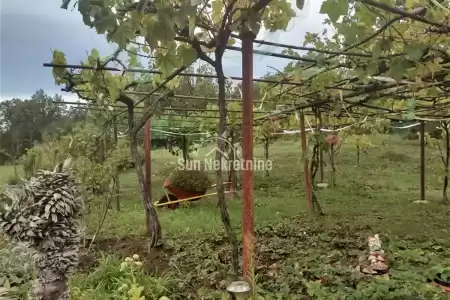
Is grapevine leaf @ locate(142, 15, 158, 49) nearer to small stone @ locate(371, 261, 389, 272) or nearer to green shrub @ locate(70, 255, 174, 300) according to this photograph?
green shrub @ locate(70, 255, 174, 300)

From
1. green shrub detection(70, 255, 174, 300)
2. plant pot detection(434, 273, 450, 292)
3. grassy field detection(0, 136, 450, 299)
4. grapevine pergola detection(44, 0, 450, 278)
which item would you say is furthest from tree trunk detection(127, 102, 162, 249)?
plant pot detection(434, 273, 450, 292)

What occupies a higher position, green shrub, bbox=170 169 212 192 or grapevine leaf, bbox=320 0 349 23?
grapevine leaf, bbox=320 0 349 23

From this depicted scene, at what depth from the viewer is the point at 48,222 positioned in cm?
182

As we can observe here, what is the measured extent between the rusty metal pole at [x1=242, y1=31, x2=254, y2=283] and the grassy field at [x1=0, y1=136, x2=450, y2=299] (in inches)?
19.1

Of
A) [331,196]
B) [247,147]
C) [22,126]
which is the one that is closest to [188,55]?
[247,147]

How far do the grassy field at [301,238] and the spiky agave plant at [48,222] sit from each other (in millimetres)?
850

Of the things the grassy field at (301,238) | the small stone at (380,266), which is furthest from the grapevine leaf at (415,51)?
the small stone at (380,266)

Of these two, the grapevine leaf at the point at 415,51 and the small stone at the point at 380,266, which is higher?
the grapevine leaf at the point at 415,51

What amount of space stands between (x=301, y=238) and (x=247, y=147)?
259 centimetres

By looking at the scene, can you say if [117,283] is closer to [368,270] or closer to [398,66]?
[368,270]

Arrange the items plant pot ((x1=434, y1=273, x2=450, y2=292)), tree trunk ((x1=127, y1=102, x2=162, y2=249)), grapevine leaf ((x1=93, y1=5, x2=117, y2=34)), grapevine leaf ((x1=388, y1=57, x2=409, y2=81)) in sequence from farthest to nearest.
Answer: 1. tree trunk ((x1=127, y1=102, x2=162, y2=249))
2. plant pot ((x1=434, y1=273, x2=450, y2=292))
3. grapevine leaf ((x1=388, y1=57, x2=409, y2=81))
4. grapevine leaf ((x1=93, y1=5, x2=117, y2=34))

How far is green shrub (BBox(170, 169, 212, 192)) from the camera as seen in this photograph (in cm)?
756

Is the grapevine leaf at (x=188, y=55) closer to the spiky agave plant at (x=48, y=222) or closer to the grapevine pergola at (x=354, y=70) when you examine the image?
the grapevine pergola at (x=354, y=70)

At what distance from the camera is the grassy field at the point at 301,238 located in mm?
2898
